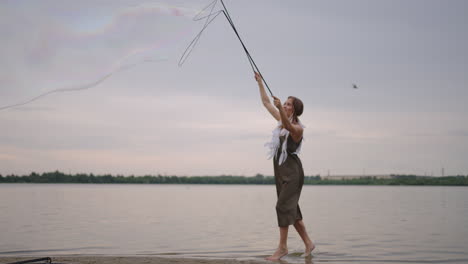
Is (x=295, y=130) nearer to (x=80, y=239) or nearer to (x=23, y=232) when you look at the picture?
(x=80, y=239)

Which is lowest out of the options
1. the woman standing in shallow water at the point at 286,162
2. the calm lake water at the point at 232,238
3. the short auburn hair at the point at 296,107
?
the calm lake water at the point at 232,238

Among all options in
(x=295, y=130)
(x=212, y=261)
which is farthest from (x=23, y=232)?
(x=295, y=130)

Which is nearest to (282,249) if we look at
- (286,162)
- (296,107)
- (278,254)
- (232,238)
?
(278,254)

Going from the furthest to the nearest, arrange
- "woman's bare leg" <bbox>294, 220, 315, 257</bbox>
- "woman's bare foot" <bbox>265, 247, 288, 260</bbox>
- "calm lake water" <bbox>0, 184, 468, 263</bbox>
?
"calm lake water" <bbox>0, 184, 468, 263</bbox> < "woman's bare leg" <bbox>294, 220, 315, 257</bbox> < "woman's bare foot" <bbox>265, 247, 288, 260</bbox>

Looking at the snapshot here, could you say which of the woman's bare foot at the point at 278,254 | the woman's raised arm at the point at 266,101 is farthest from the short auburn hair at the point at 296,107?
the woman's bare foot at the point at 278,254

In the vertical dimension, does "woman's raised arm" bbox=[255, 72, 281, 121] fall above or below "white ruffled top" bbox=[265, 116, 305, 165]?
above

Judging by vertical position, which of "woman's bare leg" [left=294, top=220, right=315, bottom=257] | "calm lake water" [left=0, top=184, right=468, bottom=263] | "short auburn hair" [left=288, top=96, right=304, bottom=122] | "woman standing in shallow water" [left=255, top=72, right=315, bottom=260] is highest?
"short auburn hair" [left=288, top=96, right=304, bottom=122]

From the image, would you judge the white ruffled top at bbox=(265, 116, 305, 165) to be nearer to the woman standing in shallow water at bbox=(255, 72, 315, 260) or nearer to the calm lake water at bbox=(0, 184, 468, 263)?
the woman standing in shallow water at bbox=(255, 72, 315, 260)

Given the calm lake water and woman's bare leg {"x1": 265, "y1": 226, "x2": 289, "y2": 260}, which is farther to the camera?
the calm lake water

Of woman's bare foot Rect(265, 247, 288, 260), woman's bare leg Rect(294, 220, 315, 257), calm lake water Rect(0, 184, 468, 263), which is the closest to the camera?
woman's bare foot Rect(265, 247, 288, 260)

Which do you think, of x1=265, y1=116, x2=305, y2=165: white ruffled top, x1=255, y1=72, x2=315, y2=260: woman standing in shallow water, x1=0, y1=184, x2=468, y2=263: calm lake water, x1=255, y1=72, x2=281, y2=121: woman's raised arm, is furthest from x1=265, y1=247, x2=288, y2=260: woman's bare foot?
x1=255, y1=72, x2=281, y2=121: woman's raised arm

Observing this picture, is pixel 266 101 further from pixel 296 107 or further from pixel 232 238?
pixel 232 238

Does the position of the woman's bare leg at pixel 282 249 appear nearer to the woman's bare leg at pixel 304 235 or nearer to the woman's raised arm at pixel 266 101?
the woman's bare leg at pixel 304 235

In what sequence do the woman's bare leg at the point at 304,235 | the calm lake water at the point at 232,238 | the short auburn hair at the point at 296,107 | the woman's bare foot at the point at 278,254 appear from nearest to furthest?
the woman's bare foot at the point at 278,254 → the short auburn hair at the point at 296,107 → the woman's bare leg at the point at 304,235 → the calm lake water at the point at 232,238
